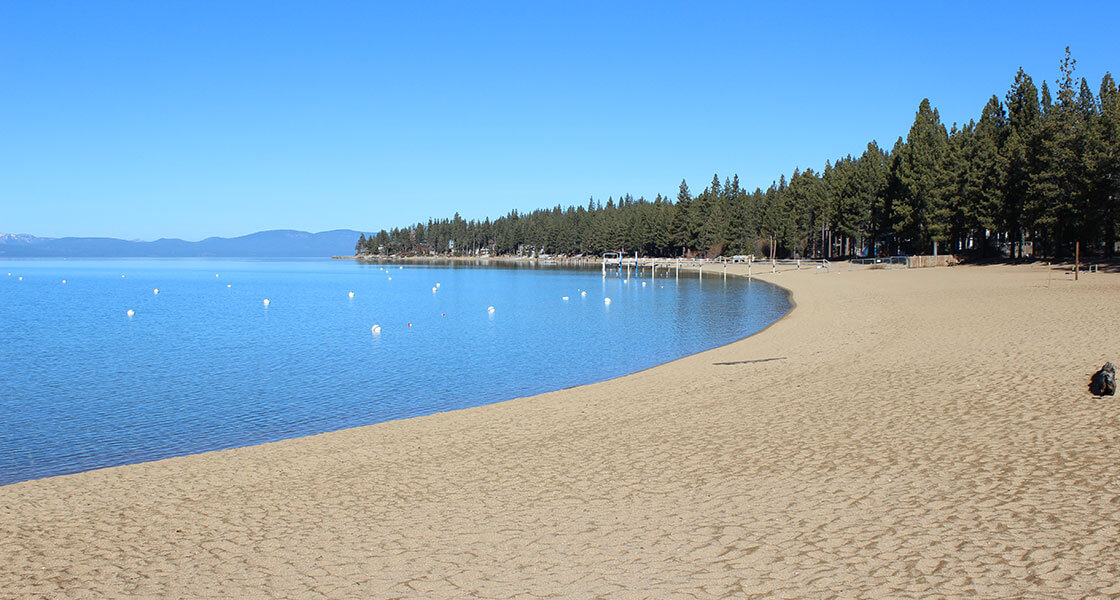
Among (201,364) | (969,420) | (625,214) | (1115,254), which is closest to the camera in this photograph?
(969,420)

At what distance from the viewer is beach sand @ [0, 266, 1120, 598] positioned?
6.37 metres

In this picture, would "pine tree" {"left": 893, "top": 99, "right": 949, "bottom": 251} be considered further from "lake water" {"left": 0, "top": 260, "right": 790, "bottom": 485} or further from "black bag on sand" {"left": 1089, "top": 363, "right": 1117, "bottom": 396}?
"black bag on sand" {"left": 1089, "top": 363, "right": 1117, "bottom": 396}

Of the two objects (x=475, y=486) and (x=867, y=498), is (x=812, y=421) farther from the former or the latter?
(x=475, y=486)

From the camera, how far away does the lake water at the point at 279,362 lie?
15.3m

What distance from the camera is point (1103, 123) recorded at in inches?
1988

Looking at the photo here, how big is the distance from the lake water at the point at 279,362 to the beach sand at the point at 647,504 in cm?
302

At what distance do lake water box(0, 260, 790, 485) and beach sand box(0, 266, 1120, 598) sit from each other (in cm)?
302

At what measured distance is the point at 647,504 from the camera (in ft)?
27.3

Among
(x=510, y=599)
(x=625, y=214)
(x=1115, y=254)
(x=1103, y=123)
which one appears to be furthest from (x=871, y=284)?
(x=625, y=214)

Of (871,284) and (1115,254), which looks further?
(1115,254)

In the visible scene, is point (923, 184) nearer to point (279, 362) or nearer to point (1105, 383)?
point (279, 362)

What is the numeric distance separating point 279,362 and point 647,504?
2012 cm

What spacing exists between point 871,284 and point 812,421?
1704 inches

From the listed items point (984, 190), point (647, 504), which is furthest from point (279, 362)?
point (984, 190)
